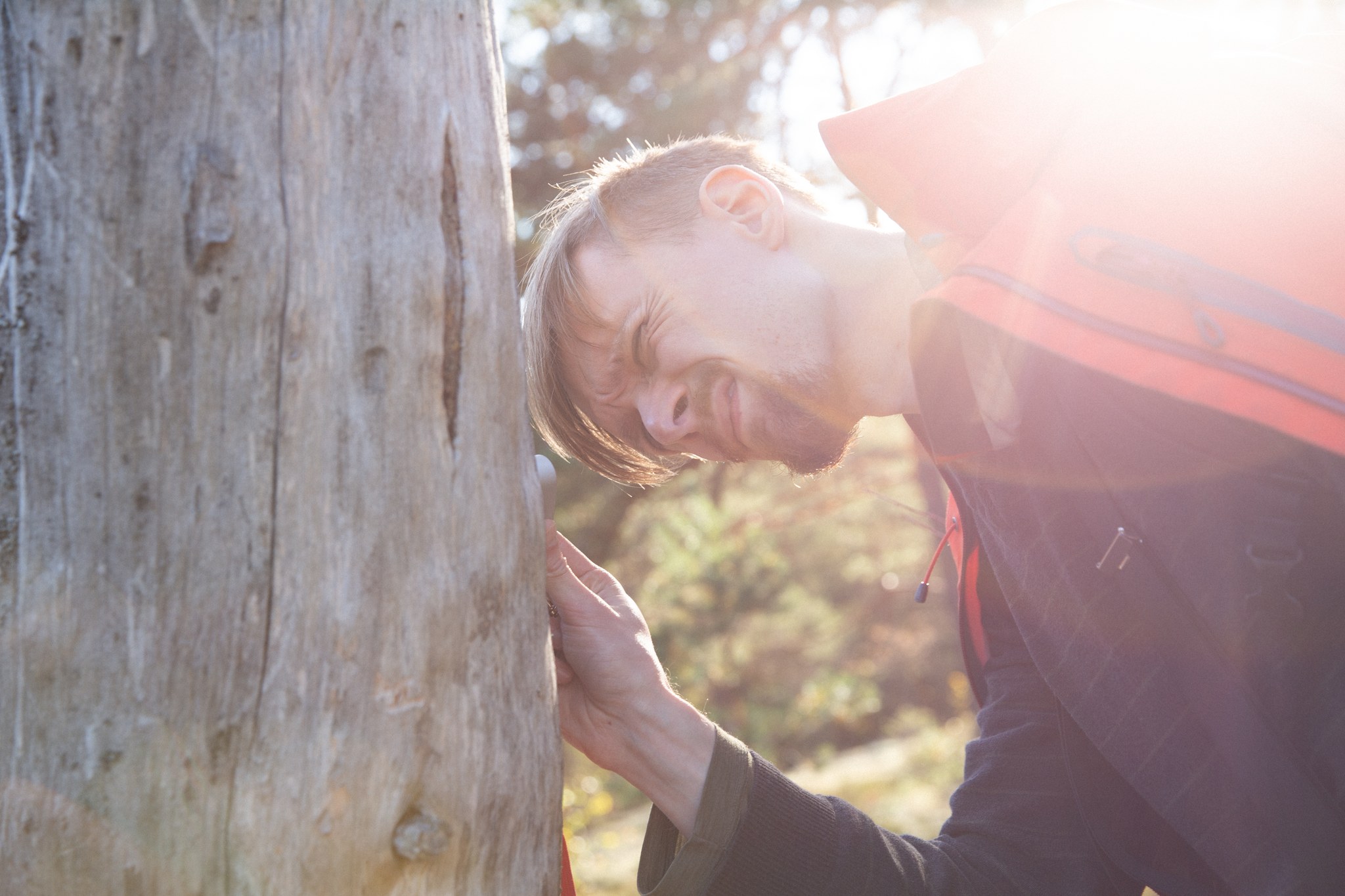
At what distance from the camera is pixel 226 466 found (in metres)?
0.99

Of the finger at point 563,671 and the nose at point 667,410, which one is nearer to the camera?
the finger at point 563,671

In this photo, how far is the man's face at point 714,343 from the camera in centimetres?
202

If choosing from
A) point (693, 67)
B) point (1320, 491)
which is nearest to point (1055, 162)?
point (1320, 491)

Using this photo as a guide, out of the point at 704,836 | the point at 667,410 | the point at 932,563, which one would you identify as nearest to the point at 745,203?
the point at 667,410

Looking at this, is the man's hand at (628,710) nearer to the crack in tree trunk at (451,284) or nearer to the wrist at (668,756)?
the wrist at (668,756)

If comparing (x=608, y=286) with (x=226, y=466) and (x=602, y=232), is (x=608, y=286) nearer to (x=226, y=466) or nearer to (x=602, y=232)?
(x=602, y=232)

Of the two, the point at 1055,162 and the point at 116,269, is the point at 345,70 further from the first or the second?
the point at 1055,162

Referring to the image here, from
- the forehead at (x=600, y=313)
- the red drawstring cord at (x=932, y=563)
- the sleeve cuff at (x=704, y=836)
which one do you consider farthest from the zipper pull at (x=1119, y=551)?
the forehead at (x=600, y=313)

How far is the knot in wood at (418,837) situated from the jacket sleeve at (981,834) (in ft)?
2.22

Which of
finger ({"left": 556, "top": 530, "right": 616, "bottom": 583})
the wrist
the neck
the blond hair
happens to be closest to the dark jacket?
the wrist

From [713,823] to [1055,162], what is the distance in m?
1.21

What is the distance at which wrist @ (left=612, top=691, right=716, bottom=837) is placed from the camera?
5.15 ft

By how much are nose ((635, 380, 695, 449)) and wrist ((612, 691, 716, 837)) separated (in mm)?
715

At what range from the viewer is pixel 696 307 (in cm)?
203
